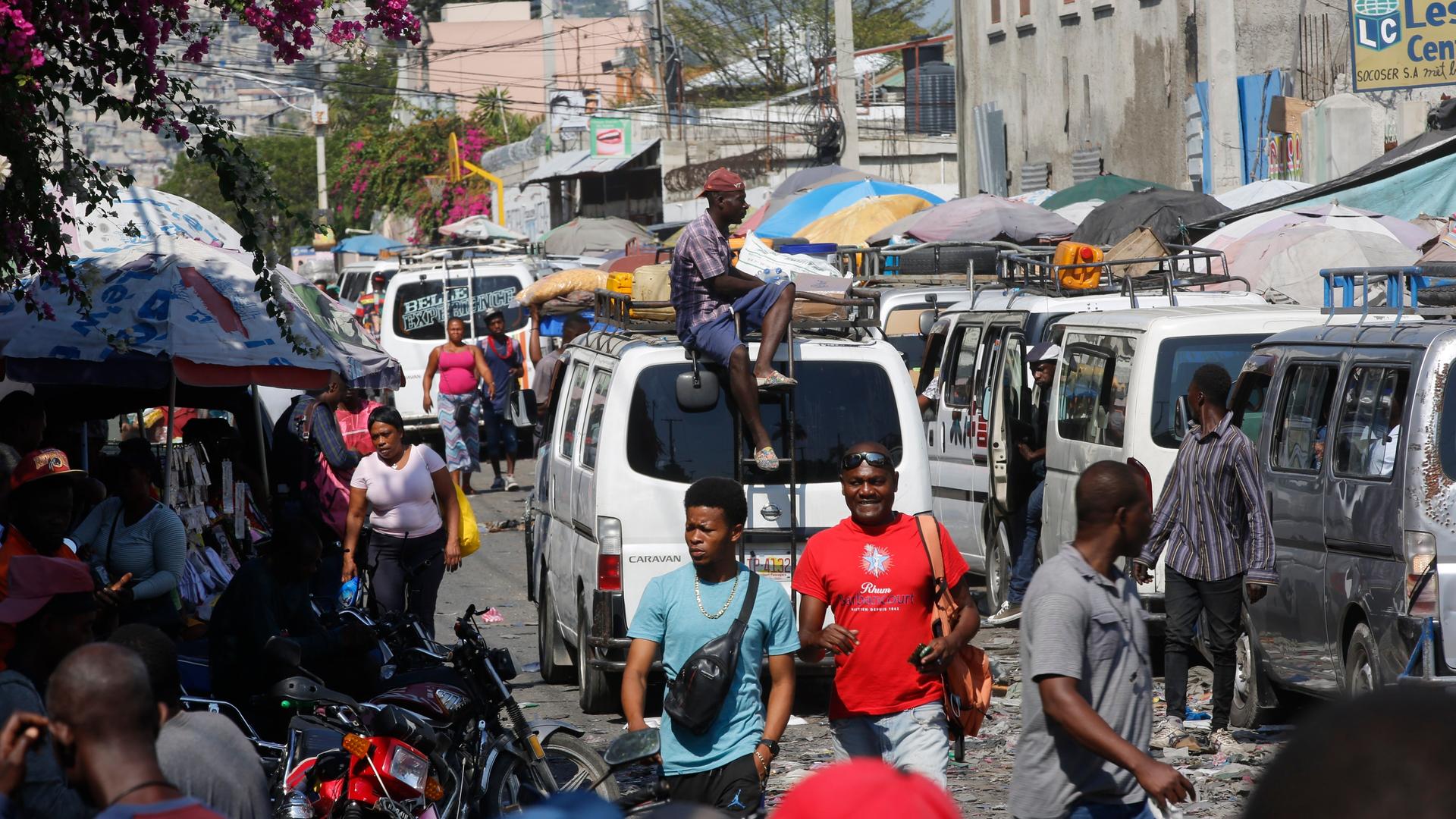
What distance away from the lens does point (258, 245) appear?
9.59 meters

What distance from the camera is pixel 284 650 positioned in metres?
6.71

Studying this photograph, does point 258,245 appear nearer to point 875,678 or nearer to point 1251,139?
point 875,678

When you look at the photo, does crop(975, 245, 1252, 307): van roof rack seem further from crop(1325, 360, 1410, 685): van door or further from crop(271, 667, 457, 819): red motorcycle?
crop(271, 667, 457, 819): red motorcycle

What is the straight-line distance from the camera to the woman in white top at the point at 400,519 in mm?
10594

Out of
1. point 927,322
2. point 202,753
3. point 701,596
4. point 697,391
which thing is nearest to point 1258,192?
point 927,322

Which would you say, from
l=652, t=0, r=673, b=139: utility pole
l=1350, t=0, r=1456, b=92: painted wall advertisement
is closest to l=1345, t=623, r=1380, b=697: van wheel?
l=1350, t=0, r=1456, b=92: painted wall advertisement

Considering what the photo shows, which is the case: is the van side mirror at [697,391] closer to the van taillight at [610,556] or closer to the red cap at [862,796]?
the van taillight at [610,556]

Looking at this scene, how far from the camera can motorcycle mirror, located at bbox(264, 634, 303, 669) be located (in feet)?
22.0

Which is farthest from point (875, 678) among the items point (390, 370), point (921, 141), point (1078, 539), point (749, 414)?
point (921, 141)

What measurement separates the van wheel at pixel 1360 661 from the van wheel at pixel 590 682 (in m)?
3.79

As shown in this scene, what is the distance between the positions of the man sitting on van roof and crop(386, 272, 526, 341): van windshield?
15.2 meters

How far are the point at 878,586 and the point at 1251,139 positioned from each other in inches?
836

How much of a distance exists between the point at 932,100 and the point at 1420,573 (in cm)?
4201

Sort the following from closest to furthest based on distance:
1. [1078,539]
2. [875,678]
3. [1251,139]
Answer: [1078,539] → [875,678] → [1251,139]
